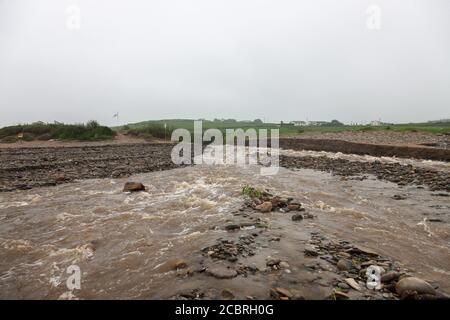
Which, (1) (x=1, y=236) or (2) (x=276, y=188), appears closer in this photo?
(1) (x=1, y=236)

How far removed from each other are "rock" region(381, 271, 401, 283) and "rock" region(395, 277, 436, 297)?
26 cm

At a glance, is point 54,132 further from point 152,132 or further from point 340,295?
point 340,295

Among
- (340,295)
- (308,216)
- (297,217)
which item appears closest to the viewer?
(340,295)

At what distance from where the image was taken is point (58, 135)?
155 feet

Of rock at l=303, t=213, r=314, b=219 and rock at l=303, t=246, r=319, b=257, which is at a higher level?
rock at l=303, t=246, r=319, b=257

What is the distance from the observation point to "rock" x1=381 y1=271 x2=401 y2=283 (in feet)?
17.1

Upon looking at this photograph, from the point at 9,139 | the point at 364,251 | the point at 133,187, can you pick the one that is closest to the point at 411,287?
the point at 364,251

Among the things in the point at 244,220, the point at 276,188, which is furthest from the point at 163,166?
the point at 244,220

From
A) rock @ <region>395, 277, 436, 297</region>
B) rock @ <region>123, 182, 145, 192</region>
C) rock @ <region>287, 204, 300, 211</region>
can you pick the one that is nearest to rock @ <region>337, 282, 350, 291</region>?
rock @ <region>395, 277, 436, 297</region>

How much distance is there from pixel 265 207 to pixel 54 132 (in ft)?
154

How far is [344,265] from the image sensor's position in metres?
5.72

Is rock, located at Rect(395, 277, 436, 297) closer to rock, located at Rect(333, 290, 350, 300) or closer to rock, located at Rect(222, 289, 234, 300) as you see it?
rock, located at Rect(333, 290, 350, 300)
